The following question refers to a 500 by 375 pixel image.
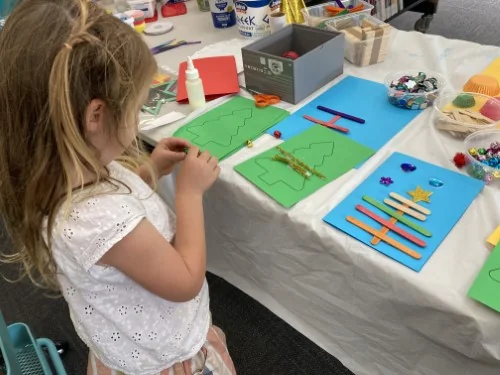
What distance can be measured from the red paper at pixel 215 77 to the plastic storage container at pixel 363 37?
269mm

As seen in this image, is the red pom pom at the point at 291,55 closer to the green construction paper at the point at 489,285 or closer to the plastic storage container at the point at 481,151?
the plastic storage container at the point at 481,151

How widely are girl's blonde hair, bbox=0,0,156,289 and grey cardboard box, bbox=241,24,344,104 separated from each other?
1.31 feet

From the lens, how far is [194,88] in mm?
940

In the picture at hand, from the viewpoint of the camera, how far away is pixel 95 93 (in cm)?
50

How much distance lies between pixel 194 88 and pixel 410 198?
20.6 inches

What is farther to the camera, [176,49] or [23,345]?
[176,49]

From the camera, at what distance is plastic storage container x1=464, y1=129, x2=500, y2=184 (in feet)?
2.22

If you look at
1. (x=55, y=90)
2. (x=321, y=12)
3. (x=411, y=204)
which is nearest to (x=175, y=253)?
(x=55, y=90)

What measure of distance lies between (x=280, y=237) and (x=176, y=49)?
0.78 m

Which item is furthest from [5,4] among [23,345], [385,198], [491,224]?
[491,224]

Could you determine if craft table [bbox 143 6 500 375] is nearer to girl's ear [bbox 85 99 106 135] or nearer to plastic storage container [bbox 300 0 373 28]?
plastic storage container [bbox 300 0 373 28]

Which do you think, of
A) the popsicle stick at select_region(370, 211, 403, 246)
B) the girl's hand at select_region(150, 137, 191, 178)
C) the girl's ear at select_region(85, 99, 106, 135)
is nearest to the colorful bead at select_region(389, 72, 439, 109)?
the popsicle stick at select_region(370, 211, 403, 246)

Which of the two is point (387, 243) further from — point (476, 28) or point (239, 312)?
point (476, 28)

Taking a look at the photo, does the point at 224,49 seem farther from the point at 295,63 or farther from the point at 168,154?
the point at 168,154
